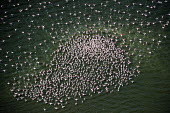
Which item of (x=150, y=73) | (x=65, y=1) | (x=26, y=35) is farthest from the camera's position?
(x=65, y=1)

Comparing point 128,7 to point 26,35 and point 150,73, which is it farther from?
point 26,35

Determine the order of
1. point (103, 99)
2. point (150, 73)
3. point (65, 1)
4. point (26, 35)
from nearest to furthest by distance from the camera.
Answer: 1. point (103, 99)
2. point (150, 73)
3. point (26, 35)
4. point (65, 1)

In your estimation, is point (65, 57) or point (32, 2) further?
point (32, 2)

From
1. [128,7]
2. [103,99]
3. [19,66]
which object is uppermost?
[128,7]

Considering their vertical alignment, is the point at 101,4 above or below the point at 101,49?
above

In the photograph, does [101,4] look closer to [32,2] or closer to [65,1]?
[65,1]

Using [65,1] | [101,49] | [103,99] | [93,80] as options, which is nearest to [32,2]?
[65,1]
